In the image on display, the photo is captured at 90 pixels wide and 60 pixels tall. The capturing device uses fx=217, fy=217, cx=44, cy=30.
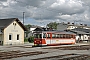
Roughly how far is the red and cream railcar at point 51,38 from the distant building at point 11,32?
361 inches

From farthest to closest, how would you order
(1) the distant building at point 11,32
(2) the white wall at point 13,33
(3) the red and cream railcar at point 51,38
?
(2) the white wall at point 13,33 < (1) the distant building at point 11,32 < (3) the red and cream railcar at point 51,38

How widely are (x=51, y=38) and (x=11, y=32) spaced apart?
10926 mm

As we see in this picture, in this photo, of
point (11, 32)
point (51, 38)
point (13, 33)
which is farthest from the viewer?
point (13, 33)

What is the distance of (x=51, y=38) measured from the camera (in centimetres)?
3734

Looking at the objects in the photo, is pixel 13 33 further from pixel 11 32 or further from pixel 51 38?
pixel 51 38

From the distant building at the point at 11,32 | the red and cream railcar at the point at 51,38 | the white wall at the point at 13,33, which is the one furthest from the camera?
the white wall at the point at 13,33

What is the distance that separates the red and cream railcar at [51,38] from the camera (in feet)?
116

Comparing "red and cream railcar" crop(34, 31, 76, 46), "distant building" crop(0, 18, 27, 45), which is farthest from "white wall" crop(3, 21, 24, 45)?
"red and cream railcar" crop(34, 31, 76, 46)

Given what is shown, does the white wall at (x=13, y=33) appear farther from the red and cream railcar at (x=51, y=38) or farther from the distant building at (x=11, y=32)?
the red and cream railcar at (x=51, y=38)

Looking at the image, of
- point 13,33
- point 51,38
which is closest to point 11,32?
point 13,33

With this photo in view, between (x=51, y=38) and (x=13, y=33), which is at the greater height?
(x=13, y=33)

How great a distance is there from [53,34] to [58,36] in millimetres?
1907

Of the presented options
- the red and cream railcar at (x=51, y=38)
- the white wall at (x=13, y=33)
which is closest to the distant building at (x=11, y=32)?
the white wall at (x=13, y=33)

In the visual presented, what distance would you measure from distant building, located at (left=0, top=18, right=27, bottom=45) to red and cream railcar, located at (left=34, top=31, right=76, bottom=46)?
917 centimetres
